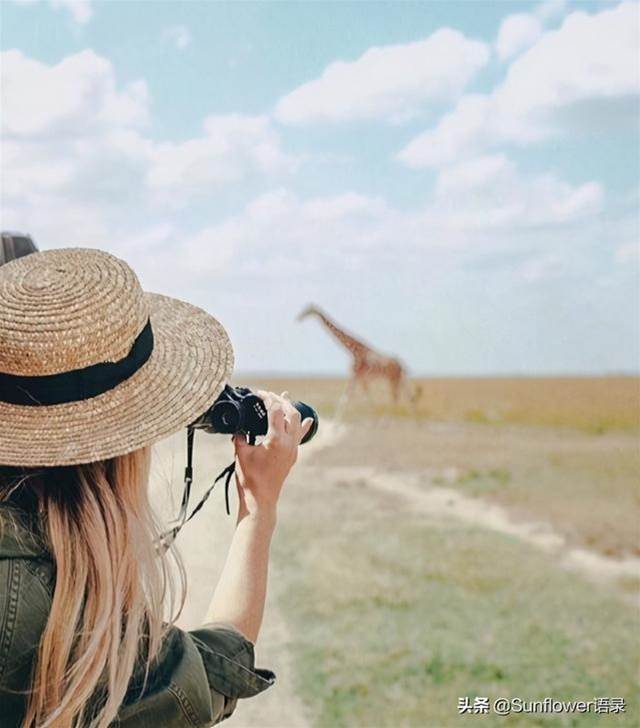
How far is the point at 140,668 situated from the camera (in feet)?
3.61

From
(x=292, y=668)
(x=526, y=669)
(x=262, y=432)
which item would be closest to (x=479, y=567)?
(x=526, y=669)

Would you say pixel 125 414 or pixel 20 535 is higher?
pixel 125 414

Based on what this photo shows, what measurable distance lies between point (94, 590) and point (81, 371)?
25 cm

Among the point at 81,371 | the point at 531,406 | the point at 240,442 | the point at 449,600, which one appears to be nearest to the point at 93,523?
the point at 81,371

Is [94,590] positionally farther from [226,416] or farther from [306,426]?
[306,426]

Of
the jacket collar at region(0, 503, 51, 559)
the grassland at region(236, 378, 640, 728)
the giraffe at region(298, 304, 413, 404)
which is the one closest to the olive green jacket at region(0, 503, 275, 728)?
the jacket collar at region(0, 503, 51, 559)

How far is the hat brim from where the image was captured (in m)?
1.10

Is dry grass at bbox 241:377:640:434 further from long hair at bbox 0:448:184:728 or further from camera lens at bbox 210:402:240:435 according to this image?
long hair at bbox 0:448:184:728

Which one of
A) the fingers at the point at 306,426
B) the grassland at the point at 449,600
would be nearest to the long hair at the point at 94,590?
the fingers at the point at 306,426

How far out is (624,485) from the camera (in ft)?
60.6

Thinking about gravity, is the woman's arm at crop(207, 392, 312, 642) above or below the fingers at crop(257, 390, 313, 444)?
below

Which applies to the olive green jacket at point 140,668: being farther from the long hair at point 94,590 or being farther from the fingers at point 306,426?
the fingers at point 306,426

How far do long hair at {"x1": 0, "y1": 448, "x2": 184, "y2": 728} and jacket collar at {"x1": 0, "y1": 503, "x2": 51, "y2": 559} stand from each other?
0.04ft

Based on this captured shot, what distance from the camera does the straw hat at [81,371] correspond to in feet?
3.68
